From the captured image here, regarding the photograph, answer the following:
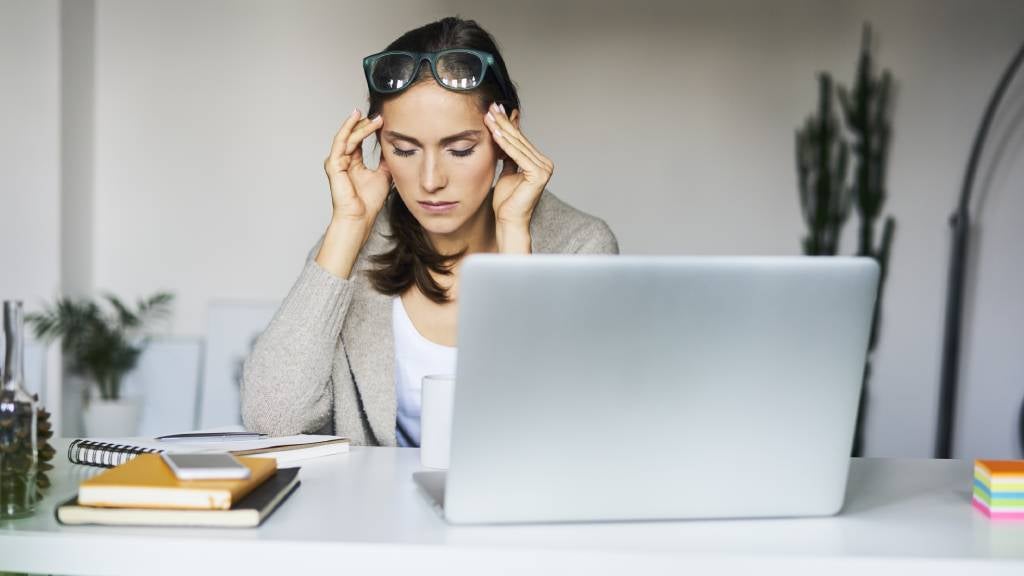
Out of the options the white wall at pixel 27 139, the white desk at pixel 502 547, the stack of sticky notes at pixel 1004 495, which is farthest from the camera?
the white wall at pixel 27 139

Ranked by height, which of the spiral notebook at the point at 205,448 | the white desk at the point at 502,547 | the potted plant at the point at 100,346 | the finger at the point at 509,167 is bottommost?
the potted plant at the point at 100,346

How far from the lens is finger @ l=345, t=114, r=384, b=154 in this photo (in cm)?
173

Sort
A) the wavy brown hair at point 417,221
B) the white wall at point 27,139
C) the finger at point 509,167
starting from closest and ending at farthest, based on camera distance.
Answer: the wavy brown hair at point 417,221
the finger at point 509,167
the white wall at point 27,139

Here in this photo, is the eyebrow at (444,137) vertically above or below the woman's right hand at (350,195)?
above

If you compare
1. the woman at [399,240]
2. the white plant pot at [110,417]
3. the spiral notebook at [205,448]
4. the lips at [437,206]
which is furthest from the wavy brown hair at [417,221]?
the white plant pot at [110,417]

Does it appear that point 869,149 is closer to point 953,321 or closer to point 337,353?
point 953,321

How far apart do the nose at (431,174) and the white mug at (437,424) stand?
58 cm

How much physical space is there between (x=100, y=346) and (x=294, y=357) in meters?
2.47

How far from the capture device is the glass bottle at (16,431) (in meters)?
0.86

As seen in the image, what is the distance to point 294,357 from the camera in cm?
153

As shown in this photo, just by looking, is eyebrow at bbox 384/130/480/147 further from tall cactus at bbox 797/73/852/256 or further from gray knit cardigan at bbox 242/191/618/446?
tall cactus at bbox 797/73/852/256

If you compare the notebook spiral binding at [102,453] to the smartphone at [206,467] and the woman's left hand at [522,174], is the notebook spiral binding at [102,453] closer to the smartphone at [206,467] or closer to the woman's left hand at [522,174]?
the smartphone at [206,467]

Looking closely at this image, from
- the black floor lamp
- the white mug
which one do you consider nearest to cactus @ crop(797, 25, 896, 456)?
the black floor lamp

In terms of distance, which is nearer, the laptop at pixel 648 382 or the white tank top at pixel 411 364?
the laptop at pixel 648 382
